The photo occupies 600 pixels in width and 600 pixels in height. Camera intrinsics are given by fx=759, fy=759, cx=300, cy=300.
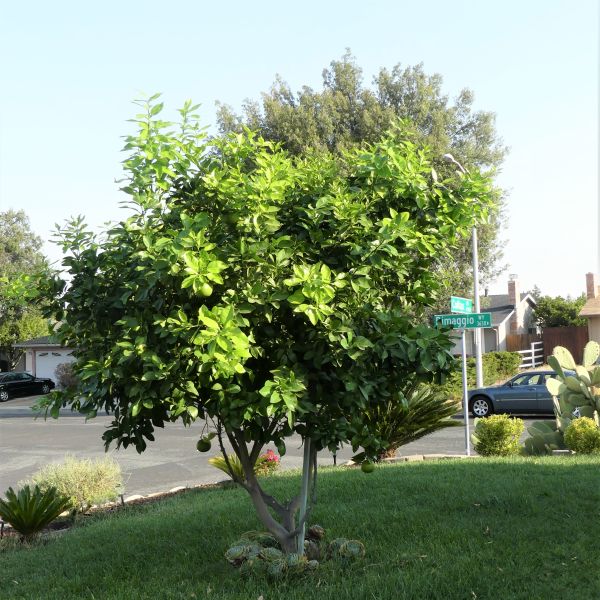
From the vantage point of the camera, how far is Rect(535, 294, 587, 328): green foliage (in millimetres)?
50250

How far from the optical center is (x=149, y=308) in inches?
195

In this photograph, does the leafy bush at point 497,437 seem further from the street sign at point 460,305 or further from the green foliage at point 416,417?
the street sign at point 460,305

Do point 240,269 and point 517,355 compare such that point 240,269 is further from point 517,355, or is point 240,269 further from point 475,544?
A: point 517,355

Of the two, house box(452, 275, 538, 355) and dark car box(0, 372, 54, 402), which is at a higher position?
house box(452, 275, 538, 355)

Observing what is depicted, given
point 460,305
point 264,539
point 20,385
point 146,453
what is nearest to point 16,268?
point 20,385

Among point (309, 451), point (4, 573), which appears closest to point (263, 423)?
point (309, 451)

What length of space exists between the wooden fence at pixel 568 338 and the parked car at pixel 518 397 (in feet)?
63.6

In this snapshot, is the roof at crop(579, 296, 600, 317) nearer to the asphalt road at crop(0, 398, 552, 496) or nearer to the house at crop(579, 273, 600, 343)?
the house at crop(579, 273, 600, 343)

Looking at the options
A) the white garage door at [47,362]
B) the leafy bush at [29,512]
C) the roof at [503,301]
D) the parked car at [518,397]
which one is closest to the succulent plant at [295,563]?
the leafy bush at [29,512]

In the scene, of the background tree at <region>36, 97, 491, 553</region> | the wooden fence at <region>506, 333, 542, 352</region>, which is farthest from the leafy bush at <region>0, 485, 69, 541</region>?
the wooden fence at <region>506, 333, 542, 352</region>

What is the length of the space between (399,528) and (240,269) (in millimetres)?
2817

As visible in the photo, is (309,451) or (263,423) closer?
(263,423)

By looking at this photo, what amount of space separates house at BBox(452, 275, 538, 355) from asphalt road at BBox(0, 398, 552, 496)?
89.9ft

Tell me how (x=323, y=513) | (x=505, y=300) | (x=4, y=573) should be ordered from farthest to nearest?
(x=505, y=300), (x=323, y=513), (x=4, y=573)
